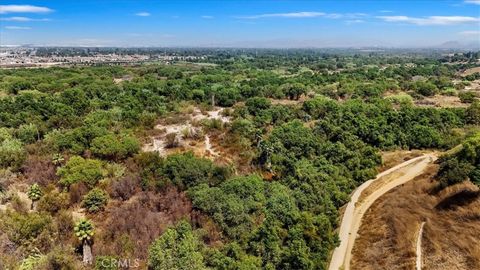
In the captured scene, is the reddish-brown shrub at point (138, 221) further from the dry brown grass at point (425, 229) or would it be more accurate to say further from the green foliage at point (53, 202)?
the dry brown grass at point (425, 229)

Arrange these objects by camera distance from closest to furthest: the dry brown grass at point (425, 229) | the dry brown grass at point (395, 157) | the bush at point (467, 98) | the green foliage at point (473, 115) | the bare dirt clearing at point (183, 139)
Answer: the dry brown grass at point (425, 229) < the dry brown grass at point (395, 157) < the bare dirt clearing at point (183, 139) < the green foliage at point (473, 115) < the bush at point (467, 98)

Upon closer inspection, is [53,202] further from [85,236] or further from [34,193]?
[85,236]

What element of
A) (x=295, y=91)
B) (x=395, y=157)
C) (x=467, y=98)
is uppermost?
(x=295, y=91)

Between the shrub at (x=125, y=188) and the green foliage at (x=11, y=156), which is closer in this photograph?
the shrub at (x=125, y=188)

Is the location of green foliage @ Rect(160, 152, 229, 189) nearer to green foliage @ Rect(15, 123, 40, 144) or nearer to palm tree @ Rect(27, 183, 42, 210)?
palm tree @ Rect(27, 183, 42, 210)

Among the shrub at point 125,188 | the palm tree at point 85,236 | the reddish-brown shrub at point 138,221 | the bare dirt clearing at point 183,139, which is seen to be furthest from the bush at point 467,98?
the palm tree at point 85,236

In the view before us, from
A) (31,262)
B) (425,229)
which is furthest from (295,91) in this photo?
(31,262)
